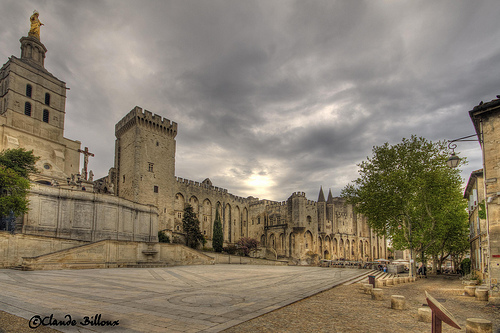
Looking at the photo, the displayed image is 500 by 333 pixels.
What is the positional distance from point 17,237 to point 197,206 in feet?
101

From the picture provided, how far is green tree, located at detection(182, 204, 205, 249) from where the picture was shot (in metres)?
42.1

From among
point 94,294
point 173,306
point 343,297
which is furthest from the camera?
point 343,297

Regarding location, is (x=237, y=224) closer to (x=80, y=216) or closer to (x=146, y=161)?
(x=146, y=161)

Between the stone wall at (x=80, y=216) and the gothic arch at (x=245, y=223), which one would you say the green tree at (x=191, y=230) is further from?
the gothic arch at (x=245, y=223)

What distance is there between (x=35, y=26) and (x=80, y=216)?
37.5 meters

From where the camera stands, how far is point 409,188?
83.0ft

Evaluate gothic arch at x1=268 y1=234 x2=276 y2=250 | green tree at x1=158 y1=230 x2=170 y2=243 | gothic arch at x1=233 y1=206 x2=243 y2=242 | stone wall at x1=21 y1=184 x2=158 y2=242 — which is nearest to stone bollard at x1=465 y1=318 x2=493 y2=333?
stone wall at x1=21 y1=184 x2=158 y2=242

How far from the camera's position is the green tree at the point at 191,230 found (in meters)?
42.1

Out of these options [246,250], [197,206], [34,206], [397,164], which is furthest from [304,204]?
[34,206]

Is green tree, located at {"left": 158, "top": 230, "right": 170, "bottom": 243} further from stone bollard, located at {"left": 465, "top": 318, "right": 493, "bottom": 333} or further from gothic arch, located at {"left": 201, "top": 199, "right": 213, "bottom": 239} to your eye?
stone bollard, located at {"left": 465, "top": 318, "right": 493, "bottom": 333}

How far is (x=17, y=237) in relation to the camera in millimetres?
20656

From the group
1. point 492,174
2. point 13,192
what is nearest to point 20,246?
point 13,192

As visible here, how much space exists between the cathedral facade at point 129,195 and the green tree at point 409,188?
23935mm

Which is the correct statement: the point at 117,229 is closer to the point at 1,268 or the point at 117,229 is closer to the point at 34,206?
the point at 34,206
